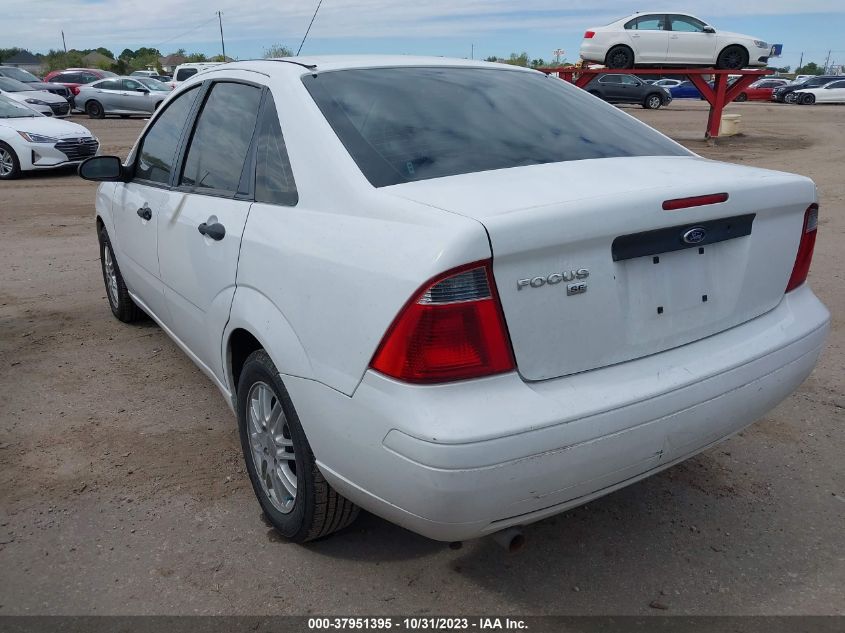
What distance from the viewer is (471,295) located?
200 centimetres

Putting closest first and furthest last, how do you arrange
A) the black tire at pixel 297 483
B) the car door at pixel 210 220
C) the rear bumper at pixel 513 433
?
the rear bumper at pixel 513 433
the black tire at pixel 297 483
the car door at pixel 210 220

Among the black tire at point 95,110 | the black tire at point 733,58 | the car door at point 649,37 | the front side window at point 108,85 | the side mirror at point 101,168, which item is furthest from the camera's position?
the black tire at point 95,110

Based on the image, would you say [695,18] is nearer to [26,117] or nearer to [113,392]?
[26,117]

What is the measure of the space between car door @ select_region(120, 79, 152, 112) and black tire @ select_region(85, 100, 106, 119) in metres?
0.99

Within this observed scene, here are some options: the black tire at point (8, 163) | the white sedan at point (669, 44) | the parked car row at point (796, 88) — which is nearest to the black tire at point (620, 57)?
the white sedan at point (669, 44)

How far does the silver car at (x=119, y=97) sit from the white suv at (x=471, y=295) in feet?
82.2

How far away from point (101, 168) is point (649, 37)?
720 inches

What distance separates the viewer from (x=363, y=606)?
248 centimetres

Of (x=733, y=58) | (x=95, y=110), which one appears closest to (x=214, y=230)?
(x=733, y=58)

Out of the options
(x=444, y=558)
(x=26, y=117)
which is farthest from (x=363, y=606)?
(x=26, y=117)

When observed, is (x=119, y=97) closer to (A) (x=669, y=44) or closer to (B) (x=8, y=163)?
(B) (x=8, y=163)

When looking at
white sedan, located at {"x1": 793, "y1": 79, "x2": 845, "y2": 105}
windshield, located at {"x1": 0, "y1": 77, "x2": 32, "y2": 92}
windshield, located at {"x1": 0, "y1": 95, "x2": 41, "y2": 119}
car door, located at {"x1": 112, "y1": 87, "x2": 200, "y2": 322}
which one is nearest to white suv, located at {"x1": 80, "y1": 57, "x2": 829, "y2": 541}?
car door, located at {"x1": 112, "y1": 87, "x2": 200, "y2": 322}

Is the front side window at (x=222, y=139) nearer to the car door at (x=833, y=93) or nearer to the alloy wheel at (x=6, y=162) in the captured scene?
the alloy wheel at (x=6, y=162)

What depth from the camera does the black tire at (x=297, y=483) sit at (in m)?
2.51
